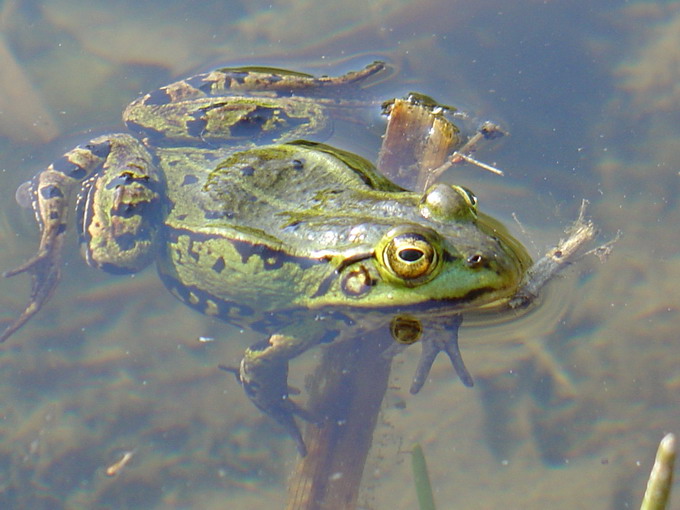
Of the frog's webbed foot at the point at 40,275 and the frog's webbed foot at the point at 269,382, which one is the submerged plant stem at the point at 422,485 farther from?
the frog's webbed foot at the point at 40,275

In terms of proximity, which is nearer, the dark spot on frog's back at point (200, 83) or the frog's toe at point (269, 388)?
the frog's toe at point (269, 388)

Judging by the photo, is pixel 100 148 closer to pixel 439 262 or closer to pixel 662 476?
pixel 439 262

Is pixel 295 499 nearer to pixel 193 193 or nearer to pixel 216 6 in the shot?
pixel 193 193

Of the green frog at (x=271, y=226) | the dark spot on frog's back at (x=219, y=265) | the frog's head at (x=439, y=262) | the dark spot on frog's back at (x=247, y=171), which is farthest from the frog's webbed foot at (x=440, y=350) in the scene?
the dark spot on frog's back at (x=247, y=171)

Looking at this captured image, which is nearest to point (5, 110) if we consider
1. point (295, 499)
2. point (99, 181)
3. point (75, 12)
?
point (75, 12)

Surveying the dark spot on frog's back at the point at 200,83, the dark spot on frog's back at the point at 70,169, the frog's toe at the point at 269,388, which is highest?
the dark spot on frog's back at the point at 200,83

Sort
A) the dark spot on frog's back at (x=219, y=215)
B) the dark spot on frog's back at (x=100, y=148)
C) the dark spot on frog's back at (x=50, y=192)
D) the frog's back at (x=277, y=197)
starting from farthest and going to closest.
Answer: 1. the dark spot on frog's back at (x=100, y=148)
2. the dark spot on frog's back at (x=50, y=192)
3. the dark spot on frog's back at (x=219, y=215)
4. the frog's back at (x=277, y=197)
